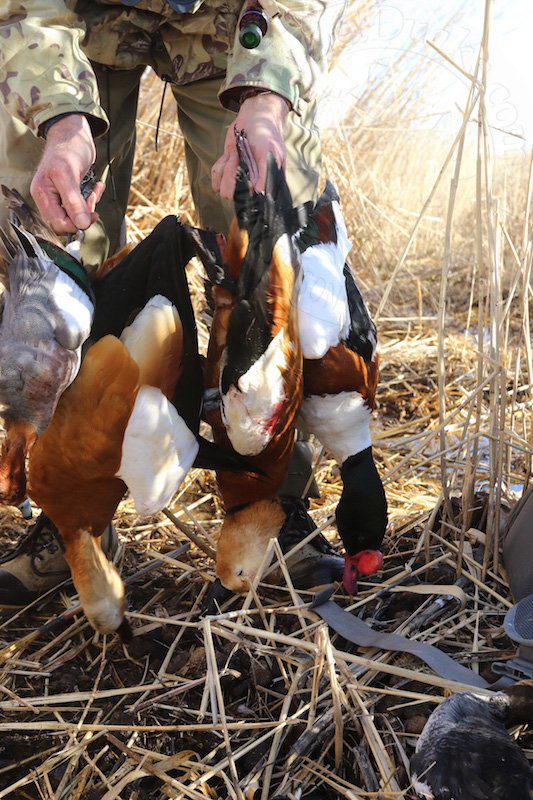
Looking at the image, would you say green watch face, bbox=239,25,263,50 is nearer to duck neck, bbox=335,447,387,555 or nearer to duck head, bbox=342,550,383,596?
duck neck, bbox=335,447,387,555

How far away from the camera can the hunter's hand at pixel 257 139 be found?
6.40 feet

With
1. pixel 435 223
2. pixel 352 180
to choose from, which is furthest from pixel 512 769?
pixel 435 223

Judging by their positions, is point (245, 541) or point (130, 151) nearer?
point (245, 541)

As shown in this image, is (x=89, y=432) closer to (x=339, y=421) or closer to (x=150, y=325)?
(x=150, y=325)

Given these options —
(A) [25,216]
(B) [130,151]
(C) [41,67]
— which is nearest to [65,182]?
(A) [25,216]

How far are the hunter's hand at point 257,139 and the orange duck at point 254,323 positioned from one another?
3 cm

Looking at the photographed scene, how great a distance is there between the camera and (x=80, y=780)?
1.73 meters

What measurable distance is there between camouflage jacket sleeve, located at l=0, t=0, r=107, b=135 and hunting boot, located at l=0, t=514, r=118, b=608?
1.32 m

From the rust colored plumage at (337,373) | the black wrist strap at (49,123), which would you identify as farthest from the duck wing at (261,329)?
the black wrist strap at (49,123)

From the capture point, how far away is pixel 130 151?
9.03 feet

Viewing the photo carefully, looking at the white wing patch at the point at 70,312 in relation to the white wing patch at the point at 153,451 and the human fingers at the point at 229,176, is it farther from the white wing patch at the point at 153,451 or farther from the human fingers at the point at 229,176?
the human fingers at the point at 229,176

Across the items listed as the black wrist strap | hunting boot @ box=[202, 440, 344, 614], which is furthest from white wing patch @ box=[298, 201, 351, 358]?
the black wrist strap

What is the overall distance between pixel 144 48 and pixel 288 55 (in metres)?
0.52

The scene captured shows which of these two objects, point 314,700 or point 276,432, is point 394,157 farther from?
point 314,700
